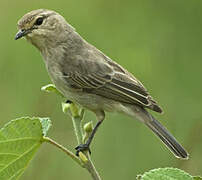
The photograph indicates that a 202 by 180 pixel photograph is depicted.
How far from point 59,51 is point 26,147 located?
2319 millimetres

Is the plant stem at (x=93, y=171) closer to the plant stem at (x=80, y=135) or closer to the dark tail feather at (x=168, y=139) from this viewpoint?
the plant stem at (x=80, y=135)

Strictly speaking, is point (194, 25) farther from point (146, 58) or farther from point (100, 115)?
point (100, 115)

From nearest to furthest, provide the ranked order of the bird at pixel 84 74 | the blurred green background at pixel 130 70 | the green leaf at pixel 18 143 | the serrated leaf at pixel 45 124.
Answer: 1. the green leaf at pixel 18 143
2. the serrated leaf at pixel 45 124
3. the bird at pixel 84 74
4. the blurred green background at pixel 130 70

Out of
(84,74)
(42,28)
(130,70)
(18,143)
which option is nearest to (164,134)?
(84,74)

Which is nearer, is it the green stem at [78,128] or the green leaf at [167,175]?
the green leaf at [167,175]

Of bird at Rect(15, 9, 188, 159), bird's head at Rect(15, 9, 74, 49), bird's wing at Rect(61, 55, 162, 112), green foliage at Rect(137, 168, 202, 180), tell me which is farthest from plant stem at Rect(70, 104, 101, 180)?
bird's wing at Rect(61, 55, 162, 112)

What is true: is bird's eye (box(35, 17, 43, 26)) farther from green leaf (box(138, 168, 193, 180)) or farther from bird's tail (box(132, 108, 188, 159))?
green leaf (box(138, 168, 193, 180))

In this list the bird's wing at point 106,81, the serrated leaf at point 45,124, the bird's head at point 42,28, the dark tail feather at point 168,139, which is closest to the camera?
the serrated leaf at point 45,124

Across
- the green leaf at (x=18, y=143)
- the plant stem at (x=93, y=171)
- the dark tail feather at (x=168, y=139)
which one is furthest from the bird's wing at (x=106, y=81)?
the plant stem at (x=93, y=171)

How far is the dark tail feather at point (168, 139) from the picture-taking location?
412 cm

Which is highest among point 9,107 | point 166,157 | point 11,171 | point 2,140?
point 2,140

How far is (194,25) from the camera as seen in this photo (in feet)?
22.5

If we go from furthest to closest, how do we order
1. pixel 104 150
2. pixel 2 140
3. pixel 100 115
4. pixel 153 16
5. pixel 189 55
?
pixel 153 16, pixel 189 55, pixel 104 150, pixel 100 115, pixel 2 140

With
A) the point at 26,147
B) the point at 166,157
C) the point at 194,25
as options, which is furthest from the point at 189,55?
the point at 26,147
